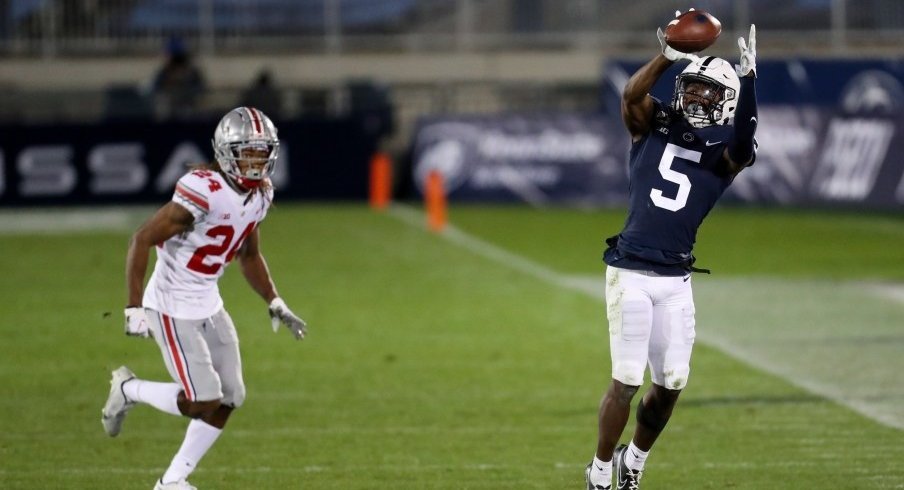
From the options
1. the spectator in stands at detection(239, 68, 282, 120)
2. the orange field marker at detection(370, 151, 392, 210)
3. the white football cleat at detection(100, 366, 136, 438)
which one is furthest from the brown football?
the spectator in stands at detection(239, 68, 282, 120)

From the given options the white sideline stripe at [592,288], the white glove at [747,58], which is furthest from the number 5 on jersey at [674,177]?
the white sideline stripe at [592,288]

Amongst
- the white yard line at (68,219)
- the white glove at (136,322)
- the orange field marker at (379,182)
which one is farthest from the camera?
the orange field marker at (379,182)

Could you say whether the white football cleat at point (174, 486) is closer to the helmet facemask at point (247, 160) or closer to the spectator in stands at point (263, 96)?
the helmet facemask at point (247, 160)

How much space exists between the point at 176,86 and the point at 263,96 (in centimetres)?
150

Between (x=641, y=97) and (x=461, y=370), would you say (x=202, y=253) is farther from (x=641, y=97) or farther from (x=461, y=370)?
(x=461, y=370)

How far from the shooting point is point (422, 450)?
26.7 ft

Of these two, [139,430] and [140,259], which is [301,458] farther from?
[140,259]

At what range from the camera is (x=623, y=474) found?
700cm

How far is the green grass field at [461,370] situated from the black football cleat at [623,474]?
0.42 metres

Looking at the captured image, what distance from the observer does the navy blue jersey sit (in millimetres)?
6730

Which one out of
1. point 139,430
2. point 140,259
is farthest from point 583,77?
point 140,259

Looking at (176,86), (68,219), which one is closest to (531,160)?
(176,86)

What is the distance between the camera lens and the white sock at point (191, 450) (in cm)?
677

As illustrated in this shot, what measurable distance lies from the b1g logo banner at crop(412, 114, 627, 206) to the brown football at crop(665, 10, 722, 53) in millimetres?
17361
